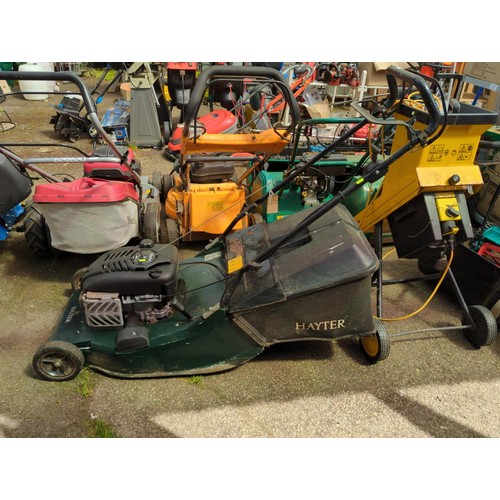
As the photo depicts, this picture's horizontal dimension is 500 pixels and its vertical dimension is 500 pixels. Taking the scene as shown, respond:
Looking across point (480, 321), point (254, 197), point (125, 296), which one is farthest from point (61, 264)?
point (480, 321)

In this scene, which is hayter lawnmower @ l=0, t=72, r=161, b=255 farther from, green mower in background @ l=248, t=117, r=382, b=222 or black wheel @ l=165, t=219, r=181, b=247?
green mower in background @ l=248, t=117, r=382, b=222

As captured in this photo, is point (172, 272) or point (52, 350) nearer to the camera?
point (52, 350)

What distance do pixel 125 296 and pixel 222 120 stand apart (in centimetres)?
315

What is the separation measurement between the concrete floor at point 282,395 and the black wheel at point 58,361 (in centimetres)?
6

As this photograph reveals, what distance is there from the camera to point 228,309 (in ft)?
7.97

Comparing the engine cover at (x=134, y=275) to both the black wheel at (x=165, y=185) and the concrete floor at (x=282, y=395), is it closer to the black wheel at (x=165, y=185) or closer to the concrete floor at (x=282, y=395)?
the concrete floor at (x=282, y=395)

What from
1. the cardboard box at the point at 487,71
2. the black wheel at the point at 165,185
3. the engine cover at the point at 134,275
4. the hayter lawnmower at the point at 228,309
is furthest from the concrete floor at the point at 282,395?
the cardboard box at the point at 487,71

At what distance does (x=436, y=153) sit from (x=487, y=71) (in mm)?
2458

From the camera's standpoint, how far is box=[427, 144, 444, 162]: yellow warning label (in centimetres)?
266

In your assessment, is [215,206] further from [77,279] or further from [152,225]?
[77,279]

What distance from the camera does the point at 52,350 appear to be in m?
2.40

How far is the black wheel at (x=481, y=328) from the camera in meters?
2.85

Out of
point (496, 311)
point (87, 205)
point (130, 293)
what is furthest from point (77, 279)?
point (496, 311)

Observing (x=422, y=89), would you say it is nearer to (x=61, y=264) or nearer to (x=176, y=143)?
(x=61, y=264)
